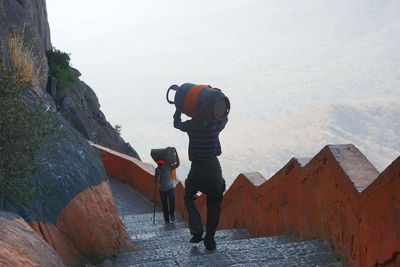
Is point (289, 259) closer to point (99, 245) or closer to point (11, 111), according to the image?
point (99, 245)

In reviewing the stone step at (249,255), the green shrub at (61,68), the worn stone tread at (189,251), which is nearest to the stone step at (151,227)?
the worn stone tread at (189,251)

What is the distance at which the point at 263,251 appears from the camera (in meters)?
5.42

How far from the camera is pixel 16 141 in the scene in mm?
4676

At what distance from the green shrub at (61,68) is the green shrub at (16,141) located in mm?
14632

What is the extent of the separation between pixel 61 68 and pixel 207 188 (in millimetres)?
15030

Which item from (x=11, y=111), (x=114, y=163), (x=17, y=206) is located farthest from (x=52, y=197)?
(x=114, y=163)

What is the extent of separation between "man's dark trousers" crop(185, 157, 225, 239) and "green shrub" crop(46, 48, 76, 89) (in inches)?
548

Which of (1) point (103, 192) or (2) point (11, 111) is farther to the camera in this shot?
(1) point (103, 192)

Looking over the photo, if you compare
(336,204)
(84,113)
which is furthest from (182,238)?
(84,113)

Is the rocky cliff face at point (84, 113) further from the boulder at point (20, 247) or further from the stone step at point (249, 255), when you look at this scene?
the boulder at point (20, 247)

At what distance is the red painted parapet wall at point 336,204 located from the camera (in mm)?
3963

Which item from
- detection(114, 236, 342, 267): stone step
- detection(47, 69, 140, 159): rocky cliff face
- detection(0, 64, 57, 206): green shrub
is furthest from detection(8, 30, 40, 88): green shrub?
detection(47, 69, 140, 159): rocky cliff face

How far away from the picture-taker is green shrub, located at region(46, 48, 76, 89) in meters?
19.4

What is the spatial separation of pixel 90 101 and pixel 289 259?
64.9 ft
